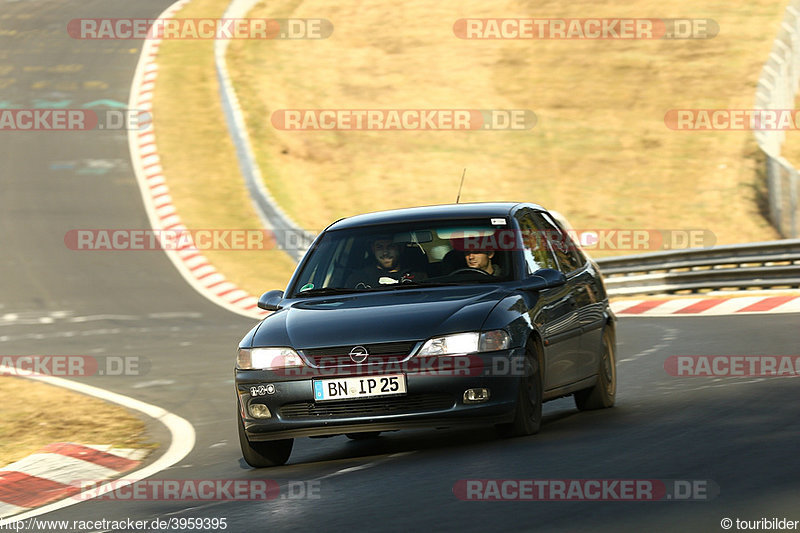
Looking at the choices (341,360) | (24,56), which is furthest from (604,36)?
(341,360)

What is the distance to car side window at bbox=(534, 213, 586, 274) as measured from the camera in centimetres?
1044

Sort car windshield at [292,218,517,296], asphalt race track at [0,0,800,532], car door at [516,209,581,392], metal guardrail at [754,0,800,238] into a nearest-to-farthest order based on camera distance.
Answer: asphalt race track at [0,0,800,532]
car door at [516,209,581,392]
car windshield at [292,218,517,296]
metal guardrail at [754,0,800,238]

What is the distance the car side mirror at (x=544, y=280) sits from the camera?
9.21 meters

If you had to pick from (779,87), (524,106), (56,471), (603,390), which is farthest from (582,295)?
(524,106)

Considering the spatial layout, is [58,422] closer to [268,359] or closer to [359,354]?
[268,359]

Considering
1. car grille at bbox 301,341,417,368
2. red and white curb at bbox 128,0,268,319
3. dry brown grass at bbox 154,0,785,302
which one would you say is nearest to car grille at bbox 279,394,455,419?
car grille at bbox 301,341,417,368

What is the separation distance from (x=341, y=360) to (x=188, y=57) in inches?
1246

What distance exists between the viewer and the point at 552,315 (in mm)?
9469

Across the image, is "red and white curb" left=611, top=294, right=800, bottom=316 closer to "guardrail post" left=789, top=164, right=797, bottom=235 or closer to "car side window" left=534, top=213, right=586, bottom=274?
"guardrail post" left=789, top=164, right=797, bottom=235

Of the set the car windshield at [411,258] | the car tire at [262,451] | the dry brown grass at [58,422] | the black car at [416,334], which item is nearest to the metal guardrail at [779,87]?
the dry brown grass at [58,422]

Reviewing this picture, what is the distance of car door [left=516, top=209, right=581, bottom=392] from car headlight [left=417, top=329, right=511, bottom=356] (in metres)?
0.55

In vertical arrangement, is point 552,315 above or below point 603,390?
above

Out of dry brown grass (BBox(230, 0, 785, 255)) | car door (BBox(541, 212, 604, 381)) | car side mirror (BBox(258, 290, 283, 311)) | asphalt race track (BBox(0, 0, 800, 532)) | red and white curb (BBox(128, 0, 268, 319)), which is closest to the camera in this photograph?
asphalt race track (BBox(0, 0, 800, 532))

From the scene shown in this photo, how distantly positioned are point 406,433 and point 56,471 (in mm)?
2526
